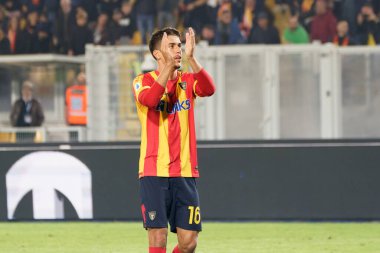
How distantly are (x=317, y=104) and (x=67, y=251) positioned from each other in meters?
7.00

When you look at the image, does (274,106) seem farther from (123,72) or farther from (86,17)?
(86,17)

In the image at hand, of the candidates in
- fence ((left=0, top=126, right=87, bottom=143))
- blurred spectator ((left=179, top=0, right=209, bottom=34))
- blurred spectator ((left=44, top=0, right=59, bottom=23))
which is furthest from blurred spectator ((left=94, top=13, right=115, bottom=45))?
fence ((left=0, top=126, right=87, bottom=143))

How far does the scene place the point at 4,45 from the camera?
20.0m

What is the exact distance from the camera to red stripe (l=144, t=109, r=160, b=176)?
7.66 metres

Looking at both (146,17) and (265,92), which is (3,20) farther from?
(265,92)

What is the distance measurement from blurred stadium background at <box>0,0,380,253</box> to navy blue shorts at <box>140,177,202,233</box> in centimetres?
374

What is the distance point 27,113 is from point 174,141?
36.1 feet

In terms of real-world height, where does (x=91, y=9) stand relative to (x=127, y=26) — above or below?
above

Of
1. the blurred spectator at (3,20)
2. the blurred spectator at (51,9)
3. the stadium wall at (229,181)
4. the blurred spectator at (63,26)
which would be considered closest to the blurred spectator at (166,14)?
the blurred spectator at (63,26)

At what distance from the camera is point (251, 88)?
1756 centimetres

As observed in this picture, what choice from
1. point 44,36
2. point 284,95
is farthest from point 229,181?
point 44,36

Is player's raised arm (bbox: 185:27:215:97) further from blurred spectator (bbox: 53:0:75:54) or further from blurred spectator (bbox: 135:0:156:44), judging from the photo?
blurred spectator (bbox: 53:0:75:54)

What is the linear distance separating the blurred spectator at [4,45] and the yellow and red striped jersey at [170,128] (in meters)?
12.5

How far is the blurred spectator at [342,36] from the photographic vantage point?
18219mm
